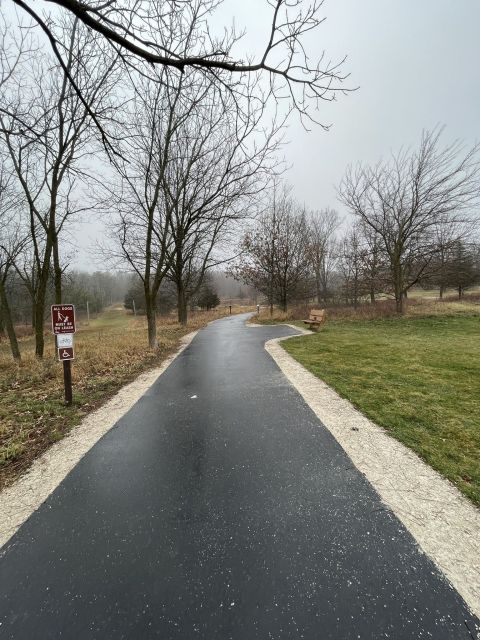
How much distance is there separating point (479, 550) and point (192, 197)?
13861mm

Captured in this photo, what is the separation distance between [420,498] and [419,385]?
10.7ft

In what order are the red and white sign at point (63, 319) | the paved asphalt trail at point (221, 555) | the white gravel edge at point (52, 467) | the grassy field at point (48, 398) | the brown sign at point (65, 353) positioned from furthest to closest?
the brown sign at point (65, 353) < the red and white sign at point (63, 319) < the grassy field at point (48, 398) < the white gravel edge at point (52, 467) < the paved asphalt trail at point (221, 555)

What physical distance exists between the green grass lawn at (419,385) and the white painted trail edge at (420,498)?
18 cm

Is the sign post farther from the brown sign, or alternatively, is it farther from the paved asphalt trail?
the paved asphalt trail

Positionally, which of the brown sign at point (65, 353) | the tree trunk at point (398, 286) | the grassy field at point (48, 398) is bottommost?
the grassy field at point (48, 398)

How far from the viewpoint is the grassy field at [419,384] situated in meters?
3.03

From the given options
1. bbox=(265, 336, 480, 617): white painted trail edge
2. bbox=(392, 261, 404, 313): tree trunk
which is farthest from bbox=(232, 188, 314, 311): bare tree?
bbox=(265, 336, 480, 617): white painted trail edge

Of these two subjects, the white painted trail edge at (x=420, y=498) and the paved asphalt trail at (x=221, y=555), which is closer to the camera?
the paved asphalt trail at (x=221, y=555)

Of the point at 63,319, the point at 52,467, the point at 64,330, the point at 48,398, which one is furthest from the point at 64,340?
the point at 52,467

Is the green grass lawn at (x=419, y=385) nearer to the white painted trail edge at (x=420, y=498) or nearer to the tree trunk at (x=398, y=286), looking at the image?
the white painted trail edge at (x=420, y=498)

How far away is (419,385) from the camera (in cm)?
511

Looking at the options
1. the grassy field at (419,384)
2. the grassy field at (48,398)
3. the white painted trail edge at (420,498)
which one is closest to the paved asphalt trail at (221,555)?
the white painted trail edge at (420,498)

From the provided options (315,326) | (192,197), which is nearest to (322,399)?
(315,326)

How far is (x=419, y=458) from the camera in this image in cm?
295
